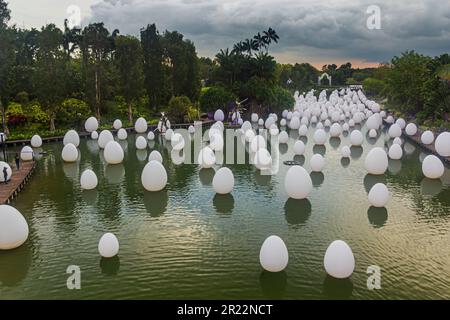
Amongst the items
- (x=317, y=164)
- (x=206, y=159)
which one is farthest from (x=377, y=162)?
(x=206, y=159)

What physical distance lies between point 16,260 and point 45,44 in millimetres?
33616

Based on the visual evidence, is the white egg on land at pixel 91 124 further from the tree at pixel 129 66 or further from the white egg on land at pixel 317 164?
the white egg on land at pixel 317 164

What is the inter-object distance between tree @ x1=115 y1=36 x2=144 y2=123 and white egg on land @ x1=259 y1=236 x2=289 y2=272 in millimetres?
43456

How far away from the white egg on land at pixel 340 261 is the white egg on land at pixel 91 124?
132 feet

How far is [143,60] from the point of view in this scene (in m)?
60.2

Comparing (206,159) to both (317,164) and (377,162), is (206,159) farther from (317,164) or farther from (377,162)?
(377,162)

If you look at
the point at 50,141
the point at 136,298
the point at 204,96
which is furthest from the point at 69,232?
the point at 204,96

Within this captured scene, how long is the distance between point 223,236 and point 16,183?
15.4 m

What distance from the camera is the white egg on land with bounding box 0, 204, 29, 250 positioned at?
57.2ft

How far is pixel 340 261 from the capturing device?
48.9 ft

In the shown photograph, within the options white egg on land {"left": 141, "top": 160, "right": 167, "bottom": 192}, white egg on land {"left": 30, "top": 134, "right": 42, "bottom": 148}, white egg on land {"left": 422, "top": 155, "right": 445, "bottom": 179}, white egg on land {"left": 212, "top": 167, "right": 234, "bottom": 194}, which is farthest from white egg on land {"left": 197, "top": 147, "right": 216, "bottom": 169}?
white egg on land {"left": 30, "top": 134, "right": 42, "bottom": 148}

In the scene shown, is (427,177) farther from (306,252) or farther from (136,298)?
(136,298)

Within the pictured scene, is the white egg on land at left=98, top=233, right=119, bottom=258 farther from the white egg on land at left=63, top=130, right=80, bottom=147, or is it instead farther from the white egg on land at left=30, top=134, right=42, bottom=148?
the white egg on land at left=30, top=134, right=42, bottom=148

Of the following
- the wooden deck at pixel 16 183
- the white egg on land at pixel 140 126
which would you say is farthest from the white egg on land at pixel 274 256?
the white egg on land at pixel 140 126
